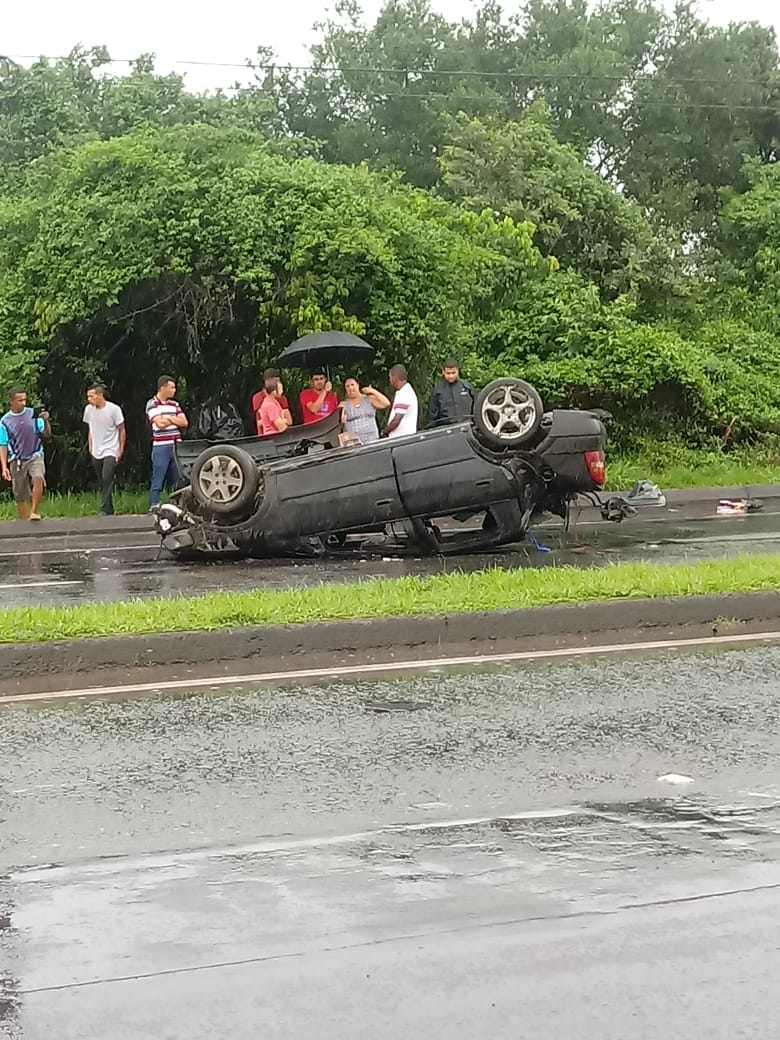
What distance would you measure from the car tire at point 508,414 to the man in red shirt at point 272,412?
453cm

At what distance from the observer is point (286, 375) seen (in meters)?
21.6

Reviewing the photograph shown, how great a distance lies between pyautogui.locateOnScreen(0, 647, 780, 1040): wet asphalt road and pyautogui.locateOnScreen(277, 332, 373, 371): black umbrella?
10.4 metres

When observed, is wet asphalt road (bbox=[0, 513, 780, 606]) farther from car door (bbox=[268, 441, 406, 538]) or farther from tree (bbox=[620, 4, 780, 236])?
tree (bbox=[620, 4, 780, 236])

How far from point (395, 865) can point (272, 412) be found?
40.4 ft

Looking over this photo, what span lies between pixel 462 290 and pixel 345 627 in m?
12.9

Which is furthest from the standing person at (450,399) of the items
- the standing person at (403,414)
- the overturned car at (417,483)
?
the overturned car at (417,483)

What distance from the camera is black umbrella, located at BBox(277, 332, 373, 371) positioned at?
17797 mm

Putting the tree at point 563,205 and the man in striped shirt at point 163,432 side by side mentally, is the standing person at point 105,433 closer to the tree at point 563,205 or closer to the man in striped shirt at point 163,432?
the man in striped shirt at point 163,432

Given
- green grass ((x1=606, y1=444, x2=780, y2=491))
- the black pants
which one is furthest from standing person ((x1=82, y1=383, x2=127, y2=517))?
green grass ((x1=606, y1=444, x2=780, y2=491))

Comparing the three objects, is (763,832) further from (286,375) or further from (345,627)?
(286,375)

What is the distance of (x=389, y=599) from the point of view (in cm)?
943

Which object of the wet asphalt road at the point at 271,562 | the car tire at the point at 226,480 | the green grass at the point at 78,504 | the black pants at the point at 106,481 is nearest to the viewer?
the wet asphalt road at the point at 271,562

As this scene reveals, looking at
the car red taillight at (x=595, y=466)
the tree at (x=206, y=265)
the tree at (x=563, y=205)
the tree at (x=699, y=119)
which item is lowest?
the car red taillight at (x=595, y=466)

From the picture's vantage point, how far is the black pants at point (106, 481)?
1792 cm
